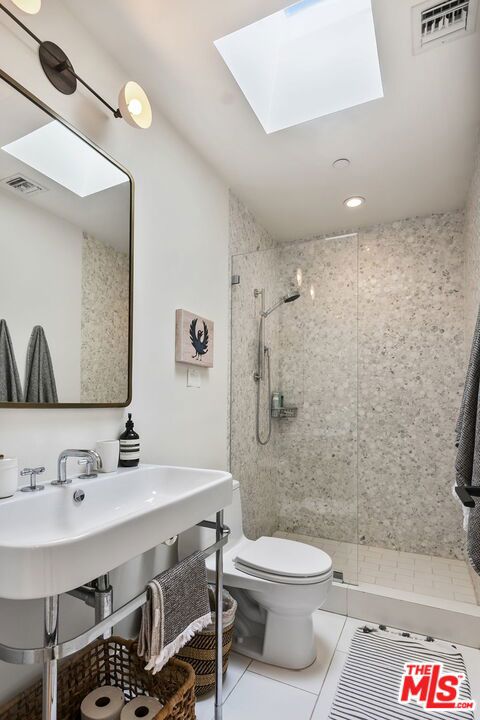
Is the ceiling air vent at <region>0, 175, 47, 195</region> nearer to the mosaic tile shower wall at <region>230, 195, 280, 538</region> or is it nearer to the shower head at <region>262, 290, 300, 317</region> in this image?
the mosaic tile shower wall at <region>230, 195, 280, 538</region>

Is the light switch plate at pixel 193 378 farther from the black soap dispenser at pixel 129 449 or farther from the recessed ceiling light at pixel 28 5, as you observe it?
the recessed ceiling light at pixel 28 5

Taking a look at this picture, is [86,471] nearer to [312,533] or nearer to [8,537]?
[8,537]

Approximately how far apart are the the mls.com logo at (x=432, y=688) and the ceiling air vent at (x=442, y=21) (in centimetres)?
262

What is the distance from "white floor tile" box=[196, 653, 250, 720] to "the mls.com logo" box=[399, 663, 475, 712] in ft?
2.20

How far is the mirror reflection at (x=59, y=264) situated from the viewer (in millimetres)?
1251

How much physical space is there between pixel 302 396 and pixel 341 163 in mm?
1429

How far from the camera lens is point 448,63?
66.2 inches

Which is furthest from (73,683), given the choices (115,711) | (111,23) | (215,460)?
(111,23)

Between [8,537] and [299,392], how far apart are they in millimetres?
1927

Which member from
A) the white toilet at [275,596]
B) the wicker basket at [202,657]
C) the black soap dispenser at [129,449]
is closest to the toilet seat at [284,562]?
the white toilet at [275,596]

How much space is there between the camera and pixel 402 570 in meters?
2.60

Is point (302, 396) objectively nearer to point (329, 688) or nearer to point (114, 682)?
point (329, 688)

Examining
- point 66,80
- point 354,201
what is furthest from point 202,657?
point 354,201

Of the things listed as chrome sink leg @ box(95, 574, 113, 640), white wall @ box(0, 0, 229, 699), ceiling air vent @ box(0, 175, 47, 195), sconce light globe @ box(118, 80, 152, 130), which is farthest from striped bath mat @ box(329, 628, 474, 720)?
sconce light globe @ box(118, 80, 152, 130)
